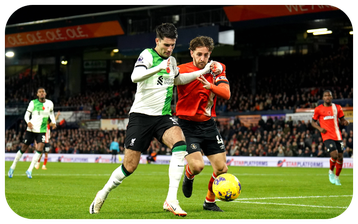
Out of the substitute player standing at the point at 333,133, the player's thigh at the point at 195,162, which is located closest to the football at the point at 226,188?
the player's thigh at the point at 195,162

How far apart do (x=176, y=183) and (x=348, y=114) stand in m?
23.7

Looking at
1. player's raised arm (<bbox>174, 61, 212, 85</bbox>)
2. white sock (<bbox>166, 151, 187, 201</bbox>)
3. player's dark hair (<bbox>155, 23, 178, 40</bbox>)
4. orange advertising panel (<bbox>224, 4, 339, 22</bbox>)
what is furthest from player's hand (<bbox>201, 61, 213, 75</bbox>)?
orange advertising panel (<bbox>224, 4, 339, 22</bbox>)

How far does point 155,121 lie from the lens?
640cm

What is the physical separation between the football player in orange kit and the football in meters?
0.39

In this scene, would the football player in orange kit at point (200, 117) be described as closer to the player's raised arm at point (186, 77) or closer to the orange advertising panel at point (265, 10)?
the player's raised arm at point (186, 77)

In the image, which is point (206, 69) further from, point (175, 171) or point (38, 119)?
point (38, 119)

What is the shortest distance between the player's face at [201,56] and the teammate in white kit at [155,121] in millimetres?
731

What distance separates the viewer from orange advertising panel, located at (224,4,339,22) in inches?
1086

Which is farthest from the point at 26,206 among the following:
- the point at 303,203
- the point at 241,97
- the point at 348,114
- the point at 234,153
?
the point at 241,97

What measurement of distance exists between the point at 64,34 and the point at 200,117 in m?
34.4

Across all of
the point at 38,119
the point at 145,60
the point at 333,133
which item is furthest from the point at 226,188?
the point at 38,119

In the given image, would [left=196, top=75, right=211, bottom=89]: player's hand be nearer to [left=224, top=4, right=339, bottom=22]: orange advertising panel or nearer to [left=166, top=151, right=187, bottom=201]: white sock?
[left=166, top=151, right=187, bottom=201]: white sock

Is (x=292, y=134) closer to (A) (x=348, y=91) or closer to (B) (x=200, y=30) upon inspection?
(A) (x=348, y=91)

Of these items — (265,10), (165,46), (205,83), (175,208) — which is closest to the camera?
(175,208)
